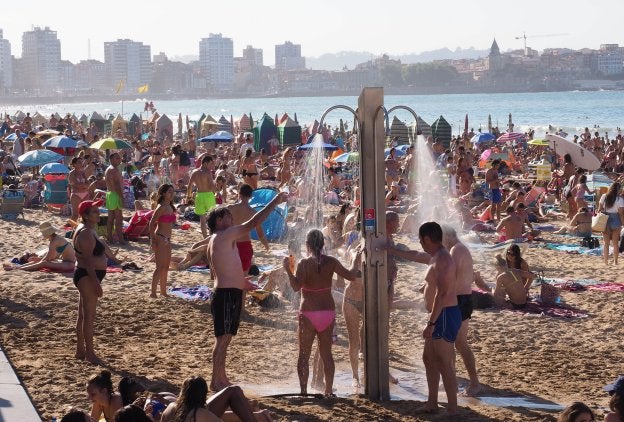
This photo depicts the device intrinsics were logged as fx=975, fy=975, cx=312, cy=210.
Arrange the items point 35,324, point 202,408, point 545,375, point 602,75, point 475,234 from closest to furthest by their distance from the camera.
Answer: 1. point 202,408
2. point 545,375
3. point 35,324
4. point 475,234
5. point 602,75

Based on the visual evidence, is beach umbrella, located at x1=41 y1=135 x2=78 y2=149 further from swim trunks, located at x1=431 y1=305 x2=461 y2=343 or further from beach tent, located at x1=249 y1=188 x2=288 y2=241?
swim trunks, located at x1=431 y1=305 x2=461 y2=343

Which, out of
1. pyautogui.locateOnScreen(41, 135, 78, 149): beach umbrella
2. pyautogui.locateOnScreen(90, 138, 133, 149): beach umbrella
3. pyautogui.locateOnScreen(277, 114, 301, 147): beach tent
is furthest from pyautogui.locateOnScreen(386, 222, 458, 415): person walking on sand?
pyautogui.locateOnScreen(277, 114, 301, 147): beach tent

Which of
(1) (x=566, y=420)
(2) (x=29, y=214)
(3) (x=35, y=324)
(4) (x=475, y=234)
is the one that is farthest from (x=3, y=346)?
(2) (x=29, y=214)

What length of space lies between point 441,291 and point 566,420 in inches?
51.7

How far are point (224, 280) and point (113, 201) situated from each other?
6.86 meters

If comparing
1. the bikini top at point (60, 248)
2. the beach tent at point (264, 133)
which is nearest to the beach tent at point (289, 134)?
the beach tent at point (264, 133)

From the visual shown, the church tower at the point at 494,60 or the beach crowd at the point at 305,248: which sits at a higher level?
the church tower at the point at 494,60

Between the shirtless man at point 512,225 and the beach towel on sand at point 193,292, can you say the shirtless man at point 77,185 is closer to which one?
the beach towel on sand at point 193,292

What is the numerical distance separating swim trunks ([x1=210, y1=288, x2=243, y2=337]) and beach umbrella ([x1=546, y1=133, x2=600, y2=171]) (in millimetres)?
15034

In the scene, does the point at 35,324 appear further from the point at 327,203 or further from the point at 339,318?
the point at 327,203

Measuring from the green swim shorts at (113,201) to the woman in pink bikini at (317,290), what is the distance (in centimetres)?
691

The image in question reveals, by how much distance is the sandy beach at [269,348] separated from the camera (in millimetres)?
6574

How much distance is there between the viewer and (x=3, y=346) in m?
7.97

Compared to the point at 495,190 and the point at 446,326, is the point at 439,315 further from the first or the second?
the point at 495,190
